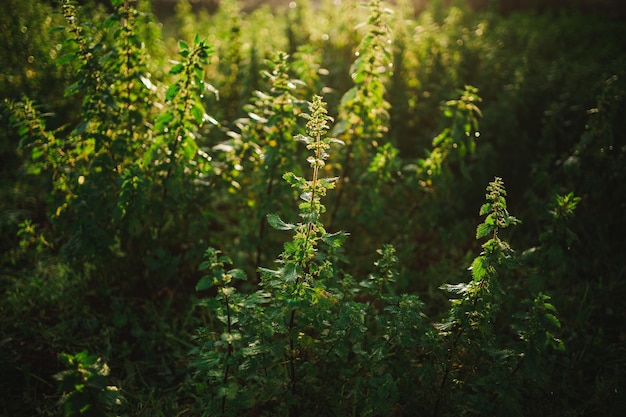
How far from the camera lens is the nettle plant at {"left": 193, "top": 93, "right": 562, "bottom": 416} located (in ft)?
5.83

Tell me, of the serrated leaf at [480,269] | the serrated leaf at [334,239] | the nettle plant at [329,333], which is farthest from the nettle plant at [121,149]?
the serrated leaf at [480,269]

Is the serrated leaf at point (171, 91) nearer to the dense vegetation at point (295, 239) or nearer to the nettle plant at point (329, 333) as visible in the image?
the dense vegetation at point (295, 239)

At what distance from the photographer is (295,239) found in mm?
1781

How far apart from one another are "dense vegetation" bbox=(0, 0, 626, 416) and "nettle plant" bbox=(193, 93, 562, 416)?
0.01m

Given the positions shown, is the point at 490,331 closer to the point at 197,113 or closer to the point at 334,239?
Answer: the point at 334,239

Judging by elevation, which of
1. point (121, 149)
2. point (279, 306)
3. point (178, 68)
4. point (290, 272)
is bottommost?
point (279, 306)

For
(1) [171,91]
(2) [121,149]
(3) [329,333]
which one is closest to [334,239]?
(3) [329,333]

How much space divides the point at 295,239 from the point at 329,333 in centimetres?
60

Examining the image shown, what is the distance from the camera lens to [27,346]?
2.62 meters

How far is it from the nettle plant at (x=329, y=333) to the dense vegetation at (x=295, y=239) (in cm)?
1

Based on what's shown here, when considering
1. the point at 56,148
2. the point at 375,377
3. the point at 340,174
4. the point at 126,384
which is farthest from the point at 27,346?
the point at 340,174

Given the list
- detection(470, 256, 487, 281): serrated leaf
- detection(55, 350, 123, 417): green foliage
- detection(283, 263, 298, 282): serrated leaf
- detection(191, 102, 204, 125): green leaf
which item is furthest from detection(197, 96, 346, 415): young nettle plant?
detection(191, 102, 204, 125): green leaf

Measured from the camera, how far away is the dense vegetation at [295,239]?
6.13ft

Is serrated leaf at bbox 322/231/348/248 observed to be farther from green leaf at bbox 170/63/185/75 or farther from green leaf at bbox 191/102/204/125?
green leaf at bbox 170/63/185/75
